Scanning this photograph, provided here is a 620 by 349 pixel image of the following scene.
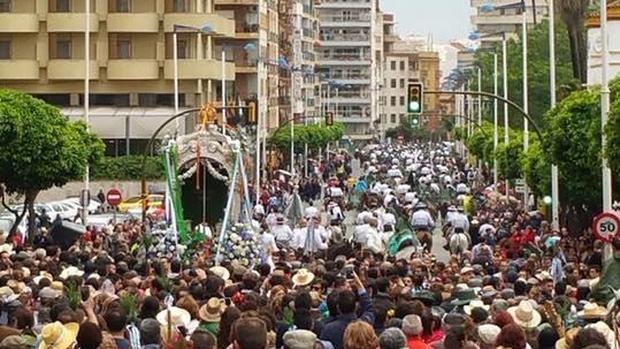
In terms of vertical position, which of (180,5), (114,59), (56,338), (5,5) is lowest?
(56,338)

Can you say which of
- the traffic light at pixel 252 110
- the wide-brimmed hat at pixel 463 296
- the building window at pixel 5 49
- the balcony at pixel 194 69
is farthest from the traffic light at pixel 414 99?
the building window at pixel 5 49

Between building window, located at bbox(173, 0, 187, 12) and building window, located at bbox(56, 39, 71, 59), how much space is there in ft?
16.0

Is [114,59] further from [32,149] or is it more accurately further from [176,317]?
[176,317]

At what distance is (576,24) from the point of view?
57.2 m

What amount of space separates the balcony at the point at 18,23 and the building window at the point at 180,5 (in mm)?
5890

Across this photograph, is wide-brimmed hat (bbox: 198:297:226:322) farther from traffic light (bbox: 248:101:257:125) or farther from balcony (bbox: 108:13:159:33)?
balcony (bbox: 108:13:159:33)

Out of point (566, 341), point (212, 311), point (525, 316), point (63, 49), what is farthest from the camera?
point (63, 49)

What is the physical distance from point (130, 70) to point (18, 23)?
483cm

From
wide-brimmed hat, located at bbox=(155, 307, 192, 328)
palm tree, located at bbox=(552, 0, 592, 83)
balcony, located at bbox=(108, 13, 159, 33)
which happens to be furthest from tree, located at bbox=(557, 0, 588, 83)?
wide-brimmed hat, located at bbox=(155, 307, 192, 328)

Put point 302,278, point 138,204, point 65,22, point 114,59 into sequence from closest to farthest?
point 302,278 < point 138,204 < point 65,22 < point 114,59

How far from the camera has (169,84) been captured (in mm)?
82688

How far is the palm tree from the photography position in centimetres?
5716

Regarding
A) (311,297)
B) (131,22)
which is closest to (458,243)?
(311,297)

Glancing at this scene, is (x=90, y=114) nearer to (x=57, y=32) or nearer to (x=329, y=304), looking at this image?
(x=57, y=32)
